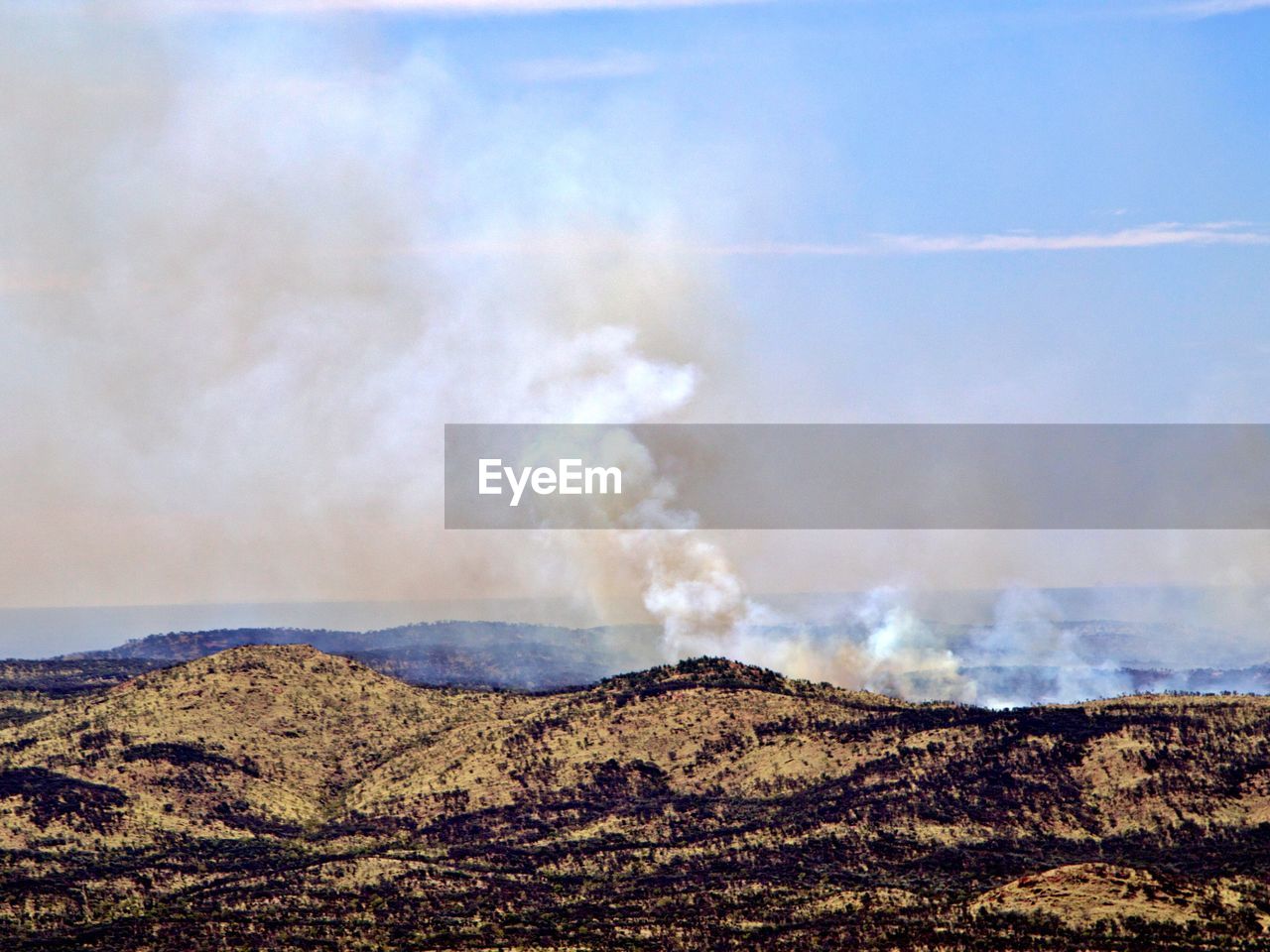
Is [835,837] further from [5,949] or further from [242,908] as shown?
[5,949]

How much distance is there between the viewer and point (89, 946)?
165625 millimetres

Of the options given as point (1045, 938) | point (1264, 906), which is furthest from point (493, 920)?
point (1264, 906)

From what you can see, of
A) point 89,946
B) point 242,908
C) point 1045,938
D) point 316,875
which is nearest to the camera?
point 1045,938

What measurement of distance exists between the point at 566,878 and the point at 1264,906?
2793 inches

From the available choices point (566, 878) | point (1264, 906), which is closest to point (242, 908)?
point (566, 878)

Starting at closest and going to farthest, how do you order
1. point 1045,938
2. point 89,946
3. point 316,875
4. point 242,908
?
point 1045,938 < point 89,946 < point 242,908 < point 316,875

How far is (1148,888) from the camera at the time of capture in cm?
15988

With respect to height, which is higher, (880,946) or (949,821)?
(949,821)

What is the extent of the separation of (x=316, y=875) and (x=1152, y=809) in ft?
294

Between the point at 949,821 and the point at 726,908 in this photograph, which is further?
the point at 949,821

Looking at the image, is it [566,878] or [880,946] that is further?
[566,878]

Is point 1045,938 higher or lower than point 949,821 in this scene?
lower

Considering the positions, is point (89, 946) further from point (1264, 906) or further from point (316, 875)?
point (1264, 906)

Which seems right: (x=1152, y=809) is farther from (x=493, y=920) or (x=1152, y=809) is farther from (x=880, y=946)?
(x=493, y=920)
